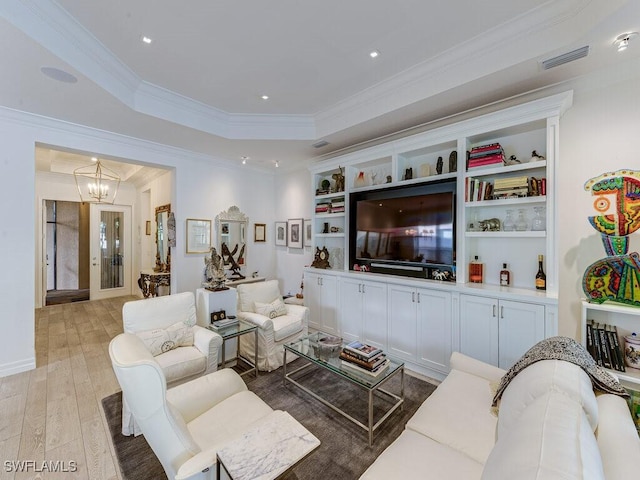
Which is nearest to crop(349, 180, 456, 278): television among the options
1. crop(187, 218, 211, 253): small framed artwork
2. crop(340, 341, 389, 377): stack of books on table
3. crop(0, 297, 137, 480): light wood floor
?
crop(340, 341, 389, 377): stack of books on table

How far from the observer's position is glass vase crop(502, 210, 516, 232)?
2.76 m

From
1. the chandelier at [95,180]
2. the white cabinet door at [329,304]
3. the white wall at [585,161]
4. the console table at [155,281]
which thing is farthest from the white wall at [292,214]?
the chandelier at [95,180]

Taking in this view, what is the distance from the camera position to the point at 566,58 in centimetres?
213

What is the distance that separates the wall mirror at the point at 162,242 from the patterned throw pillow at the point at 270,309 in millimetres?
3064

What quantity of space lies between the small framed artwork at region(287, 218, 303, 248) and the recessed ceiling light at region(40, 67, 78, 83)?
11.4ft

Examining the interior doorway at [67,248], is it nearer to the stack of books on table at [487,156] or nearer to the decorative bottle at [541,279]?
the stack of books on table at [487,156]

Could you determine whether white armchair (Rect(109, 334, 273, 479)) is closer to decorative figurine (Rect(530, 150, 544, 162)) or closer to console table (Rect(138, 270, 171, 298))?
decorative figurine (Rect(530, 150, 544, 162))

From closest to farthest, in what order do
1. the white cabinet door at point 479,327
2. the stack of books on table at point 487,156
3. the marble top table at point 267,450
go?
the marble top table at point 267,450 < the white cabinet door at point 479,327 < the stack of books on table at point 487,156

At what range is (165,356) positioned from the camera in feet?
7.93

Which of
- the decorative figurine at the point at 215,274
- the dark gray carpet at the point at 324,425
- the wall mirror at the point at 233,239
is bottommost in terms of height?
the dark gray carpet at the point at 324,425

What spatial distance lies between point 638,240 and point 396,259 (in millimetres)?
2086

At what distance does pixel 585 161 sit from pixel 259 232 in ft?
15.7

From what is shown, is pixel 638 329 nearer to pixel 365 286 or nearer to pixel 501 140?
pixel 501 140

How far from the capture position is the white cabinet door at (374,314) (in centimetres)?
331
